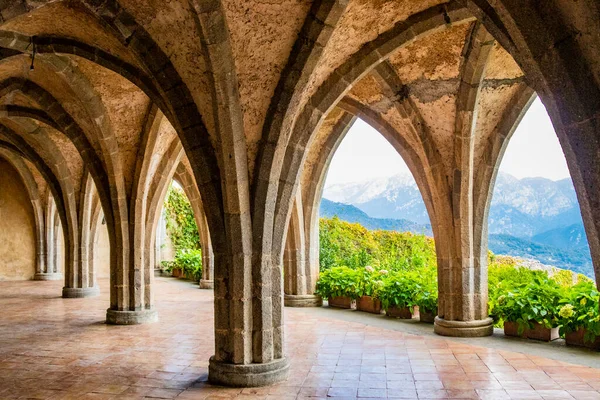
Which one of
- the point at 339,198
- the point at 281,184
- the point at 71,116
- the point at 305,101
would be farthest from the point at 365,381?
the point at 339,198

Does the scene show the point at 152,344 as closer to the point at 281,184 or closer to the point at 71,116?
the point at 281,184

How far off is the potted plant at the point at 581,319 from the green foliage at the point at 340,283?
11.8 feet

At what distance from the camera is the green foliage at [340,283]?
924 cm

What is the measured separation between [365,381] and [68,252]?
8.32 meters

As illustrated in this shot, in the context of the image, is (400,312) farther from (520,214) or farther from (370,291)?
(520,214)

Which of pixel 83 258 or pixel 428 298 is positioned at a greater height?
pixel 83 258

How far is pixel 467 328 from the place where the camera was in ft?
21.8

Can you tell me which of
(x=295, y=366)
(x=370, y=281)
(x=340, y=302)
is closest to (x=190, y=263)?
(x=340, y=302)

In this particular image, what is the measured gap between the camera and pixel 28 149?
11.0 meters

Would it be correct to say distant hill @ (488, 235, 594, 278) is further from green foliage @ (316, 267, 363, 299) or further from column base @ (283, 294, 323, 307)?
column base @ (283, 294, 323, 307)

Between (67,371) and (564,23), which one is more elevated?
(564,23)

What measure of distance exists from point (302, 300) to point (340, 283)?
2.47ft

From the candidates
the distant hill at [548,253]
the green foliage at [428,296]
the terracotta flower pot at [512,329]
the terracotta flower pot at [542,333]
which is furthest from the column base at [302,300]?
the distant hill at [548,253]

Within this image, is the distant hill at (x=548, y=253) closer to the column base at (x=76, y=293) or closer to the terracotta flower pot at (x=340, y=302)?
the terracotta flower pot at (x=340, y=302)
